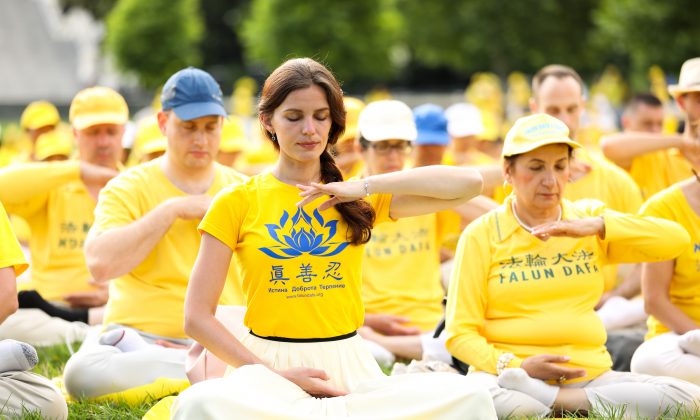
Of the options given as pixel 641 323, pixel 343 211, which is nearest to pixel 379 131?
pixel 641 323

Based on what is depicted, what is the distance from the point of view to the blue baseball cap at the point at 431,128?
8.82m

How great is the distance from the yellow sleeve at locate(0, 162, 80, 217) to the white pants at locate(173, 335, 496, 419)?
3471 mm

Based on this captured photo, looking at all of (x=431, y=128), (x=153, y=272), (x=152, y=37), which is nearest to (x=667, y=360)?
(x=431, y=128)

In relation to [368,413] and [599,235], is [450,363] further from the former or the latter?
[368,413]

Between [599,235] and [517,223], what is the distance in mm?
425

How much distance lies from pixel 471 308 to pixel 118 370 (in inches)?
80.8

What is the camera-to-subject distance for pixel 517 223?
646cm

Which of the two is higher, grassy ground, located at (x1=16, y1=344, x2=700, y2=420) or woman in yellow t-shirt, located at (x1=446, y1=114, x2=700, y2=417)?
woman in yellow t-shirt, located at (x1=446, y1=114, x2=700, y2=417)

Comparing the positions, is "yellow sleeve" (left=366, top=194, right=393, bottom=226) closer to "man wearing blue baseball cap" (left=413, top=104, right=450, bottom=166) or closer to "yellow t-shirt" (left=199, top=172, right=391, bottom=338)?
"yellow t-shirt" (left=199, top=172, right=391, bottom=338)

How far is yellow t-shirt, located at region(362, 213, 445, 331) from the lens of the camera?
332 inches

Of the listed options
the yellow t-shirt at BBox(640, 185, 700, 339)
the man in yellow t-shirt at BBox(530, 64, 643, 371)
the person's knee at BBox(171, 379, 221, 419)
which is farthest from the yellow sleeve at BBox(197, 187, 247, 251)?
the man in yellow t-shirt at BBox(530, 64, 643, 371)

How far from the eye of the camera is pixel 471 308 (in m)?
6.39

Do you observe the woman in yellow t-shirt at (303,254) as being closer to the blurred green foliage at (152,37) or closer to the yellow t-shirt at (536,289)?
the yellow t-shirt at (536,289)

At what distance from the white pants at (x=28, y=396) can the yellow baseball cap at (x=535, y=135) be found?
8.60ft
